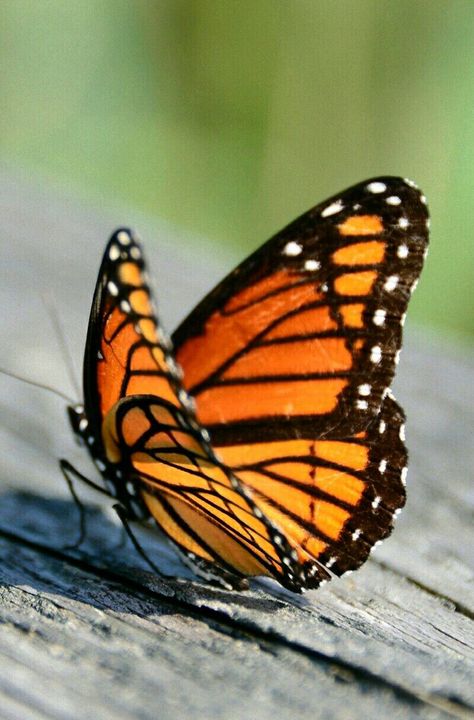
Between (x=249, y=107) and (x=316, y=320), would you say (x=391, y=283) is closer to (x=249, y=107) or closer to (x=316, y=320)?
(x=316, y=320)

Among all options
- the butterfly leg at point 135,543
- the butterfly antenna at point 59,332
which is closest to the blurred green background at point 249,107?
the butterfly antenna at point 59,332

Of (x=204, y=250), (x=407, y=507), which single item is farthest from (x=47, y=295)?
(x=407, y=507)

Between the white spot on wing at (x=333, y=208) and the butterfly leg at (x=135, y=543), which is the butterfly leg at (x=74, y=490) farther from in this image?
the white spot on wing at (x=333, y=208)

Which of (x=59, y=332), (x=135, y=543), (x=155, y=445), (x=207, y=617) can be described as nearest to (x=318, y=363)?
(x=155, y=445)

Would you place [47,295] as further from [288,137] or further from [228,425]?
[288,137]

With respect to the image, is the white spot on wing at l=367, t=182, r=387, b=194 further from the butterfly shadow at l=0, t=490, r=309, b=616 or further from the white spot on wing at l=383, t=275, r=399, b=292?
the butterfly shadow at l=0, t=490, r=309, b=616

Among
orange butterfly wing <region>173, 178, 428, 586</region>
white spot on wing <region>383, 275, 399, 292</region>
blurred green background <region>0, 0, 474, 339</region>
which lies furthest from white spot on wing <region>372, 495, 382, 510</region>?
blurred green background <region>0, 0, 474, 339</region>
